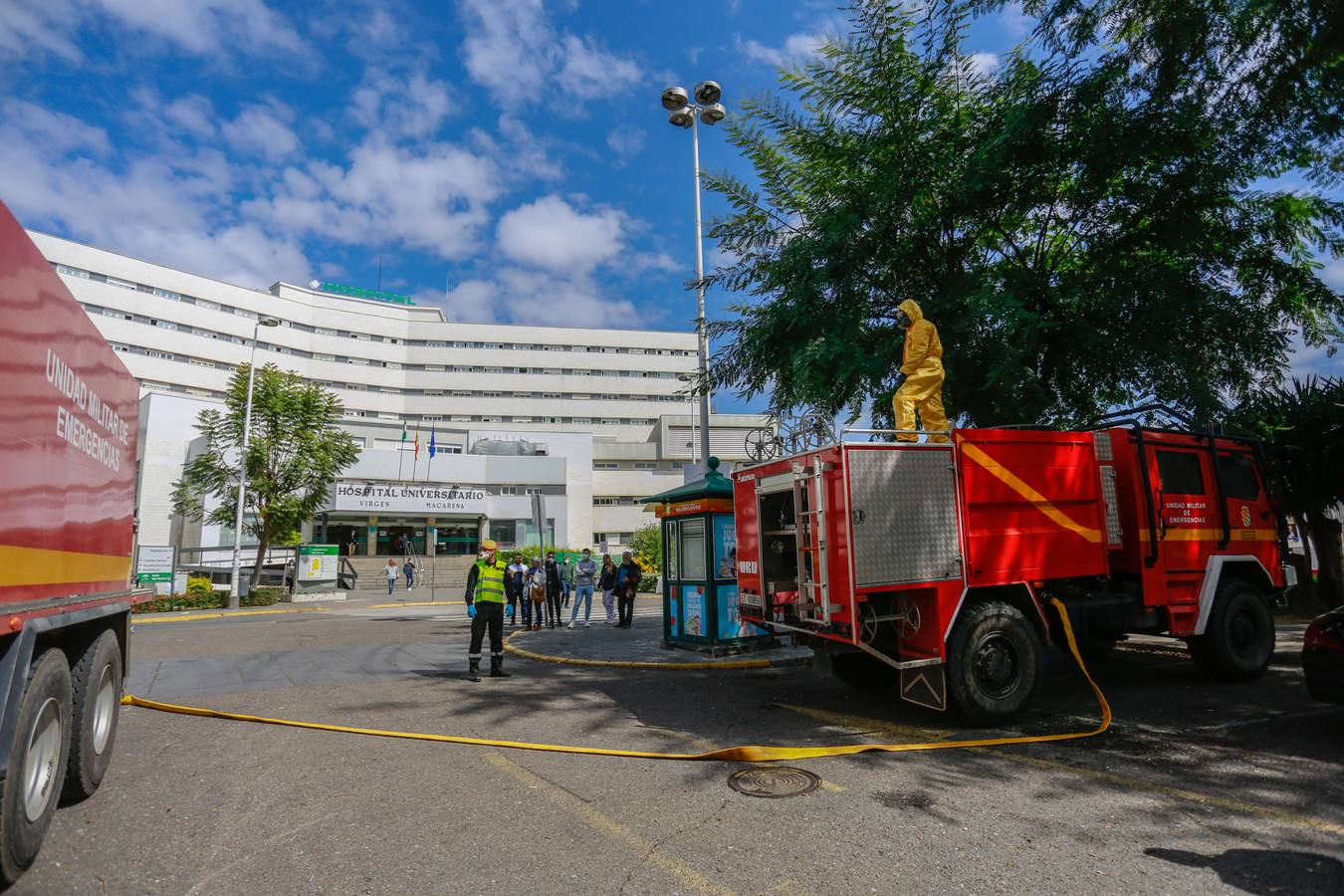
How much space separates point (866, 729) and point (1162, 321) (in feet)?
20.4

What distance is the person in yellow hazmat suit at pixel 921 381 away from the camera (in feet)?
25.3

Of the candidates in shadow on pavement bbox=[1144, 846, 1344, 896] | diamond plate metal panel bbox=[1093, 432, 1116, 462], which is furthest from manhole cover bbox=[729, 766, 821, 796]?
diamond plate metal panel bbox=[1093, 432, 1116, 462]

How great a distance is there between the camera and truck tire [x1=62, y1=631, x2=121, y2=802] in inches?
180

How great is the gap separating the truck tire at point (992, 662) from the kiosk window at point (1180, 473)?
2.64 meters

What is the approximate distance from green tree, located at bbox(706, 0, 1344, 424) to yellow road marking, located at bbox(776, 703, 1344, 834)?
4491 mm

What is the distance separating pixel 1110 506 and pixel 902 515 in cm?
283

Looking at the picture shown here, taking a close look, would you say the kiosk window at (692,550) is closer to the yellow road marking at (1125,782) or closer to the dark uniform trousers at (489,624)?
the dark uniform trousers at (489,624)

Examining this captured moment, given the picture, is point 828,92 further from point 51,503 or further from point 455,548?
point 455,548

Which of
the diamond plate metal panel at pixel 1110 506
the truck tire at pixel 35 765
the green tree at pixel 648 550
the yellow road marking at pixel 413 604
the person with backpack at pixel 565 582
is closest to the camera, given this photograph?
the truck tire at pixel 35 765

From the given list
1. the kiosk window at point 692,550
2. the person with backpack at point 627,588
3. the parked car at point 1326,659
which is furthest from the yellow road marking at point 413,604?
the parked car at point 1326,659

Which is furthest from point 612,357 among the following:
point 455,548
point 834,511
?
point 834,511

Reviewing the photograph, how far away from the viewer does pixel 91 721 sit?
15.5ft

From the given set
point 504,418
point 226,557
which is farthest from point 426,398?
point 226,557

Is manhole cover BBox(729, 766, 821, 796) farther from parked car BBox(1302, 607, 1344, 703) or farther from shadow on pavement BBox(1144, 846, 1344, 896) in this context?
parked car BBox(1302, 607, 1344, 703)
